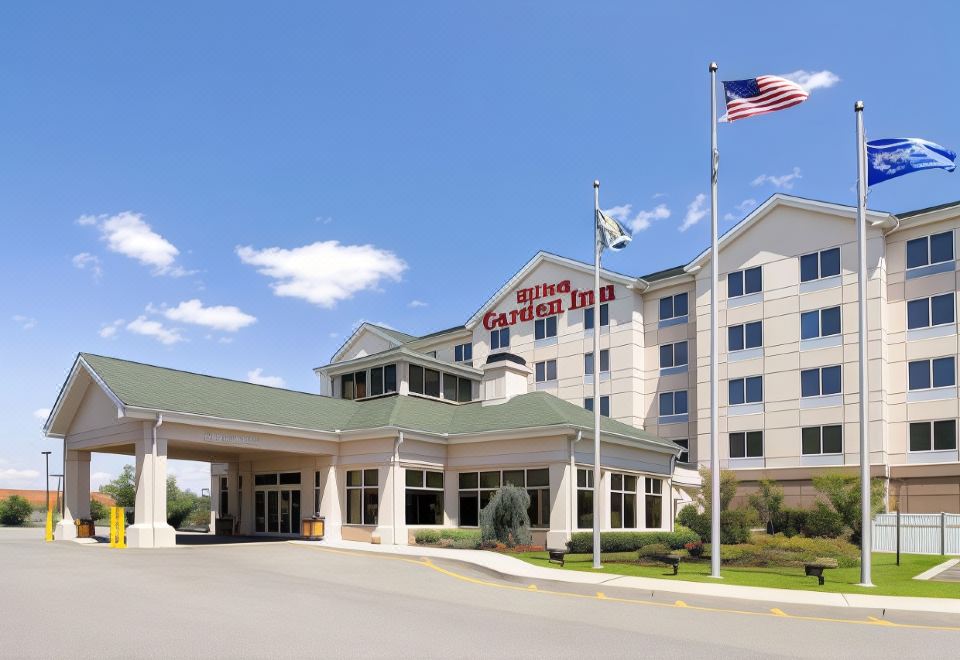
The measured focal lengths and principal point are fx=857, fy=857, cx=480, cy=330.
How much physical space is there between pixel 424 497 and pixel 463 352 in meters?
27.4

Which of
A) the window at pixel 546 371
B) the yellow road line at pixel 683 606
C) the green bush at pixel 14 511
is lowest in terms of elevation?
the green bush at pixel 14 511

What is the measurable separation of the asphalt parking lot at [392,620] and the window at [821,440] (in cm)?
2741

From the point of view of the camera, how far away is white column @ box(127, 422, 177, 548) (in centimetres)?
2777

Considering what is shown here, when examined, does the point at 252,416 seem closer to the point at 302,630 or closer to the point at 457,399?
the point at 457,399

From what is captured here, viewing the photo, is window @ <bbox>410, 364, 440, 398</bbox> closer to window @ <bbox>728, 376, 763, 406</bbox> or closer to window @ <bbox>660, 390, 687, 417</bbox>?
window @ <bbox>660, 390, 687, 417</bbox>

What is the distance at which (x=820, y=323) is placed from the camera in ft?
143

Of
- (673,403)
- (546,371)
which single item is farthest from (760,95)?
(546,371)

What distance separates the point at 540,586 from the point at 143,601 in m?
8.49

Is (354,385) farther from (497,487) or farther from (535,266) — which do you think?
(535,266)

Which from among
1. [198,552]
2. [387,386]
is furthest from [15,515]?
[198,552]

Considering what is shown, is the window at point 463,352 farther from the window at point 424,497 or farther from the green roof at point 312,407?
the window at point 424,497

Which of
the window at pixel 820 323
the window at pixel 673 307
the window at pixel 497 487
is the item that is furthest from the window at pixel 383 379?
the window at pixel 820 323

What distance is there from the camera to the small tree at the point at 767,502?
130 feet

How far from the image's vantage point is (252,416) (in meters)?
31.8
